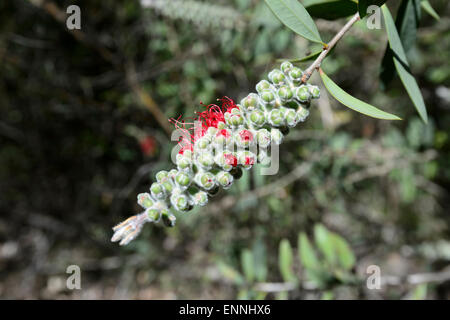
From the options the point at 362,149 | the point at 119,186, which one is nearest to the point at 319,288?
the point at 362,149

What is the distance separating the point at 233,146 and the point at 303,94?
237mm

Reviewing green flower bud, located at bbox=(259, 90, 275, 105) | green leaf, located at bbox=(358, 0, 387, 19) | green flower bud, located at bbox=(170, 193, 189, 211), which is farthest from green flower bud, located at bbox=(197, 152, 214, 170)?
green leaf, located at bbox=(358, 0, 387, 19)

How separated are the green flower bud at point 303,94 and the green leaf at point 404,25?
1.20 feet

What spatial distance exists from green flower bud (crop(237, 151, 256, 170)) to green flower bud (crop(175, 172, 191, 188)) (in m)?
0.15

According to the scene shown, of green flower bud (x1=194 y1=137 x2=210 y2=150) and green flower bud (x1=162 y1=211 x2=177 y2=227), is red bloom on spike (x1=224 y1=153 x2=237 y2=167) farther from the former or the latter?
green flower bud (x1=162 y1=211 x2=177 y2=227)

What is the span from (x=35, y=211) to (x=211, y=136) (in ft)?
9.65

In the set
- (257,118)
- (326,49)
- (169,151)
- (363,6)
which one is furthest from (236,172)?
(169,151)

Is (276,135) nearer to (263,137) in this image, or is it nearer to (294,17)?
(263,137)

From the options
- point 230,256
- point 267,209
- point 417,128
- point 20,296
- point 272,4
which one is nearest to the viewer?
point 272,4

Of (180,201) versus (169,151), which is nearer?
(180,201)

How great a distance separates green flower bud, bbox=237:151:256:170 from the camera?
909 millimetres

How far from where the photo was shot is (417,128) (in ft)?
7.25

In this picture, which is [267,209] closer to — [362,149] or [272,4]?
[362,149]

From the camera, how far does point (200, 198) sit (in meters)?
0.94
